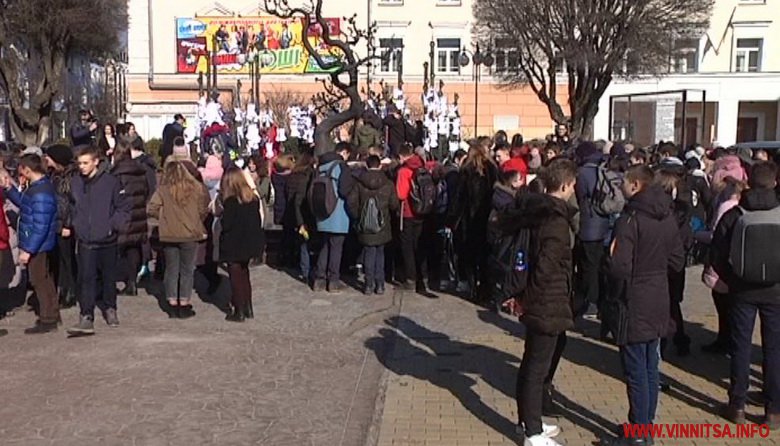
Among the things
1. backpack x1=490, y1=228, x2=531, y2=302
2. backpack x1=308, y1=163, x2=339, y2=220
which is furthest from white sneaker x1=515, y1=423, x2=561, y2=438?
backpack x1=308, y1=163, x2=339, y2=220

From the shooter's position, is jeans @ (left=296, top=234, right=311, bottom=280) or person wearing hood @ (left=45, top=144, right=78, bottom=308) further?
jeans @ (left=296, top=234, right=311, bottom=280)

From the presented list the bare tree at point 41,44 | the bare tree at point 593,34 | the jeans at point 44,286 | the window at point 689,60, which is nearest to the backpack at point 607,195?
the jeans at point 44,286

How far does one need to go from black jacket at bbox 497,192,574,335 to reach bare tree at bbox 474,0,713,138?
2962 cm

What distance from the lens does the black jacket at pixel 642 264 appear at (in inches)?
221

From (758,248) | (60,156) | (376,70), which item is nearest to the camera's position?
(758,248)

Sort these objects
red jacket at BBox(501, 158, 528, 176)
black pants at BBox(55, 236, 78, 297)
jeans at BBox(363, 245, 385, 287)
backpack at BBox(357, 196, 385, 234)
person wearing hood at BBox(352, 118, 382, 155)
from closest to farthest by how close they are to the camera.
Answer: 1. red jacket at BBox(501, 158, 528, 176)
2. black pants at BBox(55, 236, 78, 297)
3. backpack at BBox(357, 196, 385, 234)
4. jeans at BBox(363, 245, 385, 287)
5. person wearing hood at BBox(352, 118, 382, 155)

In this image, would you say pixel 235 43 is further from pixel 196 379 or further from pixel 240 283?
pixel 196 379

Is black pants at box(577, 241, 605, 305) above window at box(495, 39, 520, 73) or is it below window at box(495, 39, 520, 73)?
below

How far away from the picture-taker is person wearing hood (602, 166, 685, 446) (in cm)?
562

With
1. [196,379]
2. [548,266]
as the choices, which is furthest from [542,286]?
Answer: [196,379]

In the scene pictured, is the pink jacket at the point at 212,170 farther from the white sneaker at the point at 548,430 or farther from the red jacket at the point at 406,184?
the white sneaker at the point at 548,430

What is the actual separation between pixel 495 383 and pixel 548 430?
4.83 ft

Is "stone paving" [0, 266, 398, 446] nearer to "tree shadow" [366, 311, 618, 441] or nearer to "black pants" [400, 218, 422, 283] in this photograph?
"tree shadow" [366, 311, 618, 441]

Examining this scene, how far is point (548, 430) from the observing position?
5.88 m
